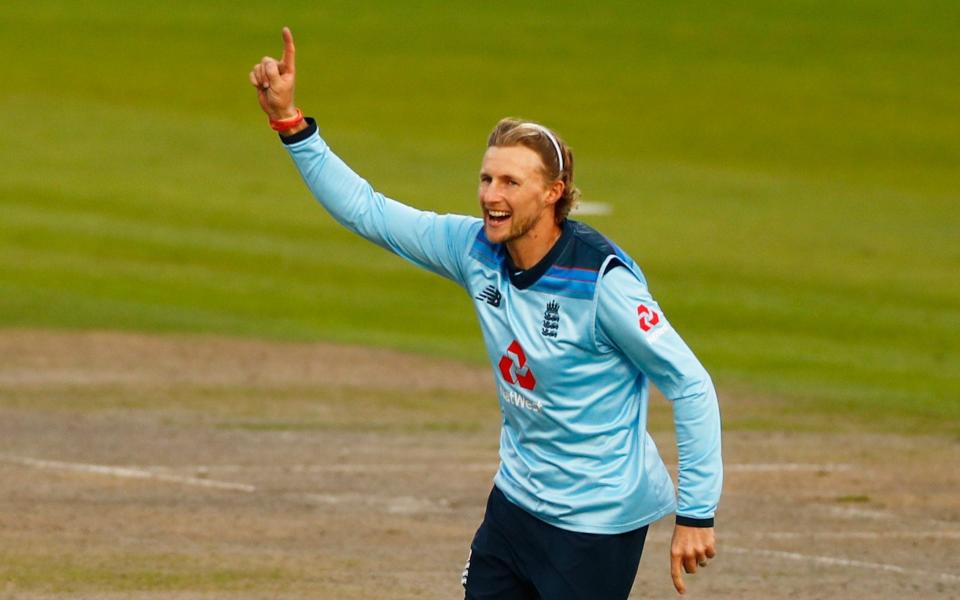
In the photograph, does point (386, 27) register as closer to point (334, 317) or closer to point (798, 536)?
point (334, 317)

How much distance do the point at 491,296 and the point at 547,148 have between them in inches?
21.7

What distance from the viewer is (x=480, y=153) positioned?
117ft

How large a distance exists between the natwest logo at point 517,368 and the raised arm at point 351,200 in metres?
0.47

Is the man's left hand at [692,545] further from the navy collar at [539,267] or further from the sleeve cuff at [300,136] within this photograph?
the sleeve cuff at [300,136]

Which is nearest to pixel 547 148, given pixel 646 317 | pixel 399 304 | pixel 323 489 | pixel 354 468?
pixel 646 317

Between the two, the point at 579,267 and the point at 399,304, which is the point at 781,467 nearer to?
the point at 579,267

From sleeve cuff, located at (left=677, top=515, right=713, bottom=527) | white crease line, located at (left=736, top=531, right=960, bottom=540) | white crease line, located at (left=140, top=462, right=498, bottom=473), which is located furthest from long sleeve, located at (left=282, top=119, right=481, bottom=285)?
white crease line, located at (left=140, top=462, right=498, bottom=473)

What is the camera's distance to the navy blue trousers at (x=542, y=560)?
6387 millimetres

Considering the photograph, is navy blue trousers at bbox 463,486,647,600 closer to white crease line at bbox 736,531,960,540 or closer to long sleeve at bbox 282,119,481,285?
long sleeve at bbox 282,119,481,285

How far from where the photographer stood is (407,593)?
10.1 m

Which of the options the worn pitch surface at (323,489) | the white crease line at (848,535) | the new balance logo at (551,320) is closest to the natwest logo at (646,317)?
the new balance logo at (551,320)

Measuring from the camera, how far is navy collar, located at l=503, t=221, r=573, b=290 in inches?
246

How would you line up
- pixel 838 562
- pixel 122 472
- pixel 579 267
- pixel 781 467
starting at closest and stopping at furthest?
pixel 579 267 < pixel 838 562 < pixel 122 472 < pixel 781 467

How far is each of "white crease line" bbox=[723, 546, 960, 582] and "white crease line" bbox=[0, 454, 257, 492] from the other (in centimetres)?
346
